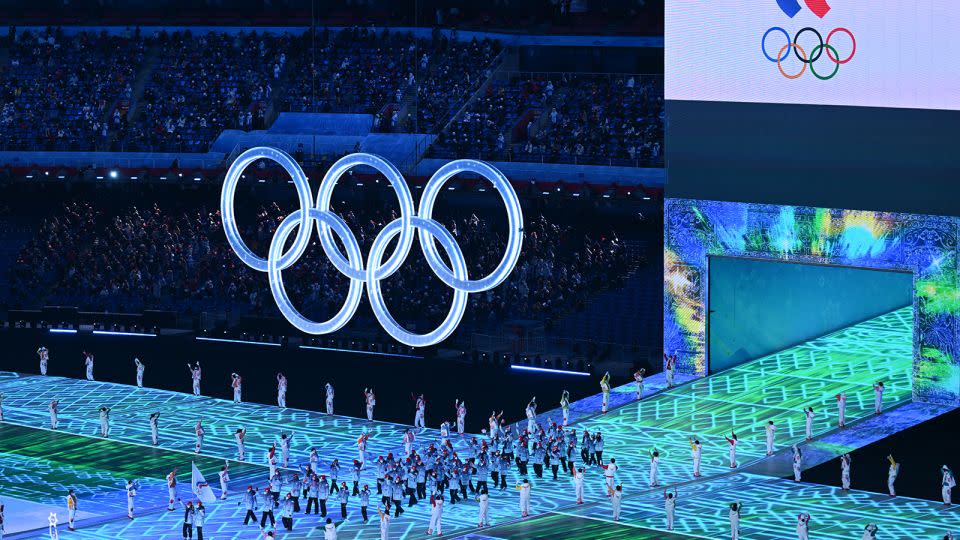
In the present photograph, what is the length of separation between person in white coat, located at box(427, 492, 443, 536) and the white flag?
20.5ft

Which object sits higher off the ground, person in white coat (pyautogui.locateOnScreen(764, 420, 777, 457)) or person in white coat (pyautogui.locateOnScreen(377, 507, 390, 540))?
person in white coat (pyautogui.locateOnScreen(764, 420, 777, 457))

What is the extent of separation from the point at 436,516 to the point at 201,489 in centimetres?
672

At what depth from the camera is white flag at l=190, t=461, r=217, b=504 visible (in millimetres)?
44812

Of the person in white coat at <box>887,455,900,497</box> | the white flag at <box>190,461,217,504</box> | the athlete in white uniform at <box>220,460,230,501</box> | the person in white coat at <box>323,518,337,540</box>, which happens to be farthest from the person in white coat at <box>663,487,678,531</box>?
the white flag at <box>190,461,217,504</box>

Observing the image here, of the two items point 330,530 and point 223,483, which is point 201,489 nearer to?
point 223,483

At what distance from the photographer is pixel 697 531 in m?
42.1

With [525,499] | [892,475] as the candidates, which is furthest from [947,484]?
[525,499]

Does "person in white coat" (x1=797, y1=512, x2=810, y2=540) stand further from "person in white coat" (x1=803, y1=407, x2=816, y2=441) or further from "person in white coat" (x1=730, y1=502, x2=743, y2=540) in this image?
"person in white coat" (x1=803, y1=407, x2=816, y2=441)

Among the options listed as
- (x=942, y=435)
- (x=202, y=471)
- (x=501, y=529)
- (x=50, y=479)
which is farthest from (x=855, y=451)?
(x=50, y=479)

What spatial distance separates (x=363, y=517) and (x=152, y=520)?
→ 5.38m

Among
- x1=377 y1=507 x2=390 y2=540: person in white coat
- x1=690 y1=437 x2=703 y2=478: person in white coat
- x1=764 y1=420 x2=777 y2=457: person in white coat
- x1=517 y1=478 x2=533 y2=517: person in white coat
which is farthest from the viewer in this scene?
x1=764 y1=420 x2=777 y2=457: person in white coat

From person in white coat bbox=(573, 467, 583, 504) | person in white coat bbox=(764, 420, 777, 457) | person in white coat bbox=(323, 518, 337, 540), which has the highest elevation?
person in white coat bbox=(764, 420, 777, 457)

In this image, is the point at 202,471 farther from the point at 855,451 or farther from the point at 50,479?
the point at 855,451

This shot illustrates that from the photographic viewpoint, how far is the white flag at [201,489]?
147 feet
